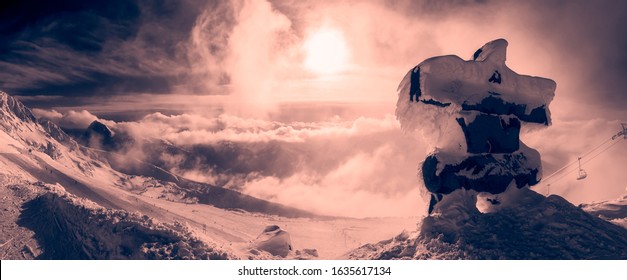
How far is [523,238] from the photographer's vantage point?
66938 millimetres

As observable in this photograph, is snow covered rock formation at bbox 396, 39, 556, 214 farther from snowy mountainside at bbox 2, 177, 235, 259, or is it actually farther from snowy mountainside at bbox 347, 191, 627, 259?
snowy mountainside at bbox 2, 177, 235, 259

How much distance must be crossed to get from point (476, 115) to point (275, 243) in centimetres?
3503

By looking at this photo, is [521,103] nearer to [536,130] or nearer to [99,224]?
[536,130]

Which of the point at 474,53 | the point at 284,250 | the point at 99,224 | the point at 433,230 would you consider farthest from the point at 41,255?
the point at 474,53

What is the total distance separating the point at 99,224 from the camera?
72375 mm

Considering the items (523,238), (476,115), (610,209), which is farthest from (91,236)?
(610,209)

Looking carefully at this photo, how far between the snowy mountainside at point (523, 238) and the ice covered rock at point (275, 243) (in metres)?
14.1

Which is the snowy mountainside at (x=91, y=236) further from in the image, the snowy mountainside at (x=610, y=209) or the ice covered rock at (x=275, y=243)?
the snowy mountainside at (x=610, y=209)

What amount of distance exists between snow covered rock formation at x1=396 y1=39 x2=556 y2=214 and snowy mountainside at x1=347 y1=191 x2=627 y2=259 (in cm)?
388

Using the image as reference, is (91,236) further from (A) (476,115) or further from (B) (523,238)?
(B) (523,238)

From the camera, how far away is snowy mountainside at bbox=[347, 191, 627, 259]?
211 ft

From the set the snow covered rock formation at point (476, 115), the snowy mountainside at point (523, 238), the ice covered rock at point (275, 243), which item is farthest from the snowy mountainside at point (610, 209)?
the ice covered rock at point (275, 243)

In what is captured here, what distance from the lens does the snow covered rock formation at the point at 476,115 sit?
69.8 m

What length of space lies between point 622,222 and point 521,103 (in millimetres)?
21579
